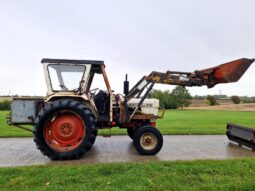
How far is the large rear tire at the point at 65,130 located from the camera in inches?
249

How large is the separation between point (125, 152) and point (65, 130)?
1675 millimetres

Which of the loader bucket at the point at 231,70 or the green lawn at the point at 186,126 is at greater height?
the loader bucket at the point at 231,70

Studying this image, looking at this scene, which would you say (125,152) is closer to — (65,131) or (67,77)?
(65,131)

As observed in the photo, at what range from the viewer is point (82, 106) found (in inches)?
256

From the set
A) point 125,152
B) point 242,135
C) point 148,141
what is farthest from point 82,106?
point 242,135

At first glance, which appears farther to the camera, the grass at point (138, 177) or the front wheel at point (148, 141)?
the front wheel at point (148, 141)

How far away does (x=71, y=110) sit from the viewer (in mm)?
6484

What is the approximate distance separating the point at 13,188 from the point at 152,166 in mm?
2525

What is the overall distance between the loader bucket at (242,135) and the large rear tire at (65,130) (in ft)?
14.5

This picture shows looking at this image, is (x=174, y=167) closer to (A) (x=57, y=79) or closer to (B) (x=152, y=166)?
(B) (x=152, y=166)

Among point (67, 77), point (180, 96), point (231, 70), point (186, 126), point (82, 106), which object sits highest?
point (180, 96)

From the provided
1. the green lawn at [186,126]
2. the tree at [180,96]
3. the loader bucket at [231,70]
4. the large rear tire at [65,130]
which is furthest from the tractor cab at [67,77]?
the tree at [180,96]

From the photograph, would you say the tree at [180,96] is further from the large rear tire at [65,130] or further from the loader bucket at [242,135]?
the large rear tire at [65,130]

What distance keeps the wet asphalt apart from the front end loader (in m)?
0.35
